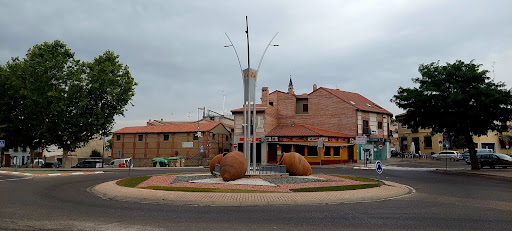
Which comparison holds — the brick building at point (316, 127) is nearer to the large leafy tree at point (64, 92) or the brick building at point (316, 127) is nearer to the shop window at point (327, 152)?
the shop window at point (327, 152)

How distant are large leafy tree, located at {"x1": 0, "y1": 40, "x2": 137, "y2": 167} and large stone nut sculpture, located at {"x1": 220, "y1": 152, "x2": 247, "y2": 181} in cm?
2722

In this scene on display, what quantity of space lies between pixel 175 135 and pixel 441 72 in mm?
39706

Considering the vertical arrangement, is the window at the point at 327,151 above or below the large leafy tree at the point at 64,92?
below

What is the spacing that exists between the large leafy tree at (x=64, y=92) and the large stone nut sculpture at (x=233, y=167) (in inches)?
1072

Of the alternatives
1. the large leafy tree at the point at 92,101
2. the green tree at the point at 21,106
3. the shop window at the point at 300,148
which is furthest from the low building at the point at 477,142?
the green tree at the point at 21,106

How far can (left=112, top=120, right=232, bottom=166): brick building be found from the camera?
5425cm

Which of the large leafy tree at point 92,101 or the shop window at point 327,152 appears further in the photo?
the shop window at point 327,152

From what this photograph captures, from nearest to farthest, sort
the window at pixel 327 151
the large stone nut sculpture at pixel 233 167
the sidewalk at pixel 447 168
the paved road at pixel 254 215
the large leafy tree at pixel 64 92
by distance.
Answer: the paved road at pixel 254 215 < the large stone nut sculpture at pixel 233 167 < the sidewalk at pixel 447 168 < the large leafy tree at pixel 64 92 < the window at pixel 327 151

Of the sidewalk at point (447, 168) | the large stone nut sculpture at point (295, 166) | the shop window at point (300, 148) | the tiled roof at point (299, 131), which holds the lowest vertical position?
the sidewalk at point (447, 168)

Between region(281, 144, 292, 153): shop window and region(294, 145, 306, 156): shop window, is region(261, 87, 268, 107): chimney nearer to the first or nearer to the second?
region(281, 144, 292, 153): shop window

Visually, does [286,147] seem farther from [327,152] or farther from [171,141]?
[171,141]

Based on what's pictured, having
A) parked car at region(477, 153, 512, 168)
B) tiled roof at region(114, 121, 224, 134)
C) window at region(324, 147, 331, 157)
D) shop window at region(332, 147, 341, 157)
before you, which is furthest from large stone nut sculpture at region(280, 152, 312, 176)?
tiled roof at region(114, 121, 224, 134)

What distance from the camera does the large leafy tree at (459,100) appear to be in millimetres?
26281

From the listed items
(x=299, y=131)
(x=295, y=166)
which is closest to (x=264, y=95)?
(x=299, y=131)
